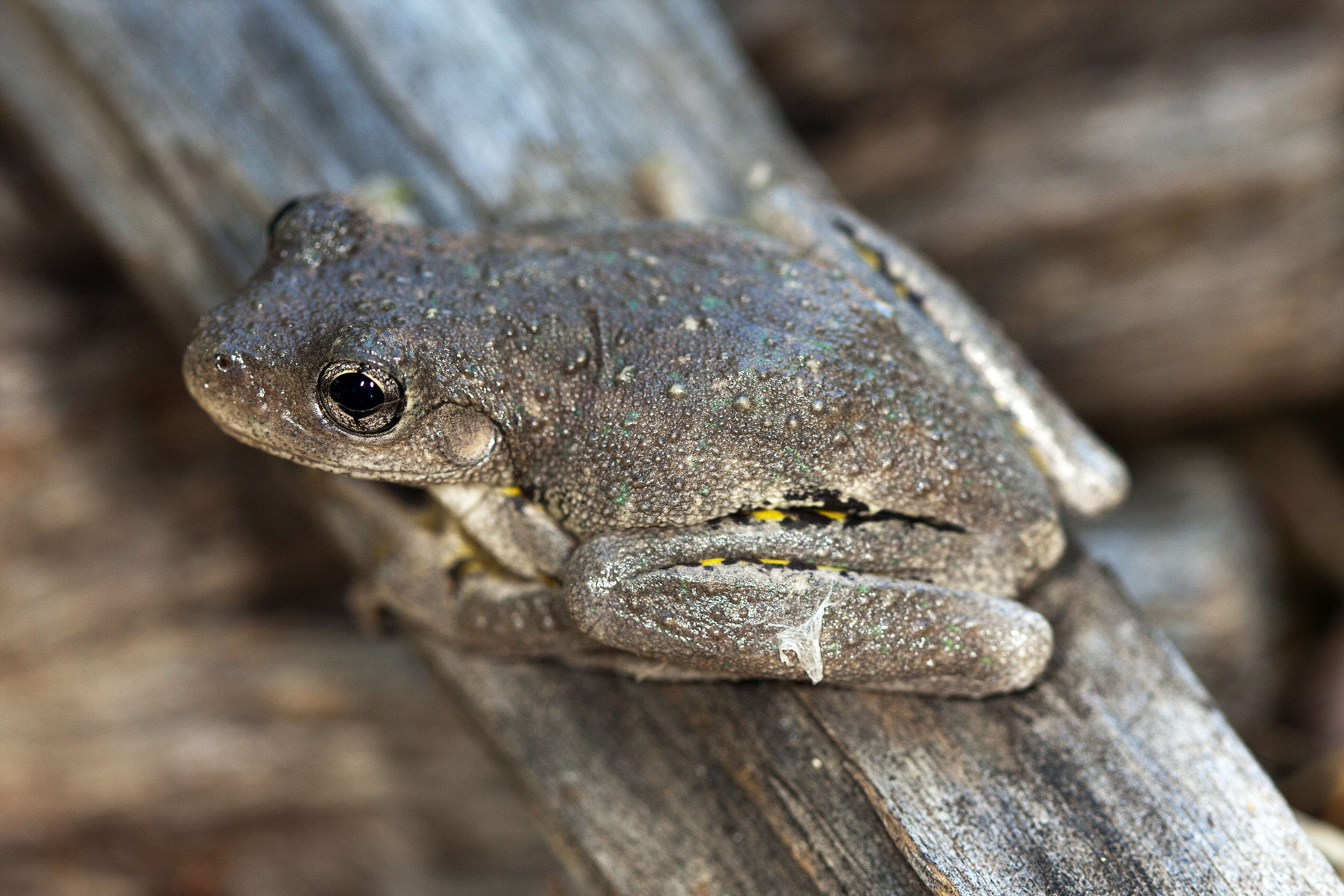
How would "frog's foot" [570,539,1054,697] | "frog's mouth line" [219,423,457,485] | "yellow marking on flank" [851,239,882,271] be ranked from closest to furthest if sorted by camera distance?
"frog's foot" [570,539,1054,697] < "frog's mouth line" [219,423,457,485] < "yellow marking on flank" [851,239,882,271]

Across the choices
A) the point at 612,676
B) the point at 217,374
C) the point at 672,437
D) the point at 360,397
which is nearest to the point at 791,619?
the point at 672,437

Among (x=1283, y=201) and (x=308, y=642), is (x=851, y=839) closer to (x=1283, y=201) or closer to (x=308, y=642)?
(x=308, y=642)

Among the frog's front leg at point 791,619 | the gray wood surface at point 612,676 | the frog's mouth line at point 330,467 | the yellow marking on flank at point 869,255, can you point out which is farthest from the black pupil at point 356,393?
the yellow marking on flank at point 869,255

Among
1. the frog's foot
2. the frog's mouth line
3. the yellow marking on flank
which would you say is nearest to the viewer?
the frog's foot

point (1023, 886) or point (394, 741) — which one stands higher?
point (394, 741)

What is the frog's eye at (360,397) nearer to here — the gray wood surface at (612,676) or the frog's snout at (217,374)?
the frog's snout at (217,374)

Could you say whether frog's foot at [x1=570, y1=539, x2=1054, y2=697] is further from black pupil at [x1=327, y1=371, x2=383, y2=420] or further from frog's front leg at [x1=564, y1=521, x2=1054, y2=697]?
black pupil at [x1=327, y1=371, x2=383, y2=420]

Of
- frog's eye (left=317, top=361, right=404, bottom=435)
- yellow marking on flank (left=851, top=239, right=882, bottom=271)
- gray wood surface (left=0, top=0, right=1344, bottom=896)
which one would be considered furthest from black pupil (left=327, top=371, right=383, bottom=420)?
yellow marking on flank (left=851, top=239, right=882, bottom=271)

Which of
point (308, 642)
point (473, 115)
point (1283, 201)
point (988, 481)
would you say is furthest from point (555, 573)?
point (1283, 201)

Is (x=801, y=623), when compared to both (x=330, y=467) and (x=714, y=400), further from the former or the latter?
(x=330, y=467)
